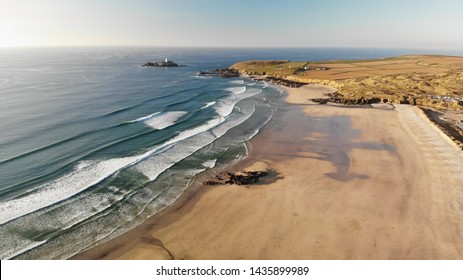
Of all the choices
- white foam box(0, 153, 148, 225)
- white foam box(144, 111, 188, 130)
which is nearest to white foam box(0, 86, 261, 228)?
white foam box(0, 153, 148, 225)

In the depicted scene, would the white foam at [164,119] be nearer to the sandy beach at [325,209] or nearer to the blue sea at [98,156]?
the blue sea at [98,156]

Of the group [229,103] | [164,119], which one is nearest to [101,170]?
[164,119]

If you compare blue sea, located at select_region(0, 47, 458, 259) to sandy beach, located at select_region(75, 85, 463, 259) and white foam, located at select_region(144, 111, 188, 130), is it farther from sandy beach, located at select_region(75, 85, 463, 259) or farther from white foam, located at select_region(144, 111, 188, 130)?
sandy beach, located at select_region(75, 85, 463, 259)

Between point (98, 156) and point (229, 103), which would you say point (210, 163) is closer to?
point (98, 156)

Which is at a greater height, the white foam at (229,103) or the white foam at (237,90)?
the white foam at (237,90)

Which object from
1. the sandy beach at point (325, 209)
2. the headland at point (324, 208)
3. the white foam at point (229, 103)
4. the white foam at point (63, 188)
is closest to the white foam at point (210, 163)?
the headland at point (324, 208)

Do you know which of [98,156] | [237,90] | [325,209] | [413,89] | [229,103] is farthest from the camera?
[237,90]
